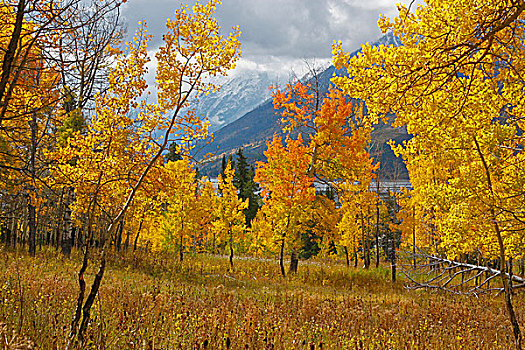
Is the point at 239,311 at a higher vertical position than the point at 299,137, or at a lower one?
lower

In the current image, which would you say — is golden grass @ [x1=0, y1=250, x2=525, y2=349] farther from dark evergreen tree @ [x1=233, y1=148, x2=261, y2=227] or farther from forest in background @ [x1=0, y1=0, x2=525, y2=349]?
dark evergreen tree @ [x1=233, y1=148, x2=261, y2=227]

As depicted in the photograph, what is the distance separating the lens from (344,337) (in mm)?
5594

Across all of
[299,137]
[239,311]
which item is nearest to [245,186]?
[299,137]

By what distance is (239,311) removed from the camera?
7004mm

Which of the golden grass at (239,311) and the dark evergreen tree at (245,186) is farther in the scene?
the dark evergreen tree at (245,186)

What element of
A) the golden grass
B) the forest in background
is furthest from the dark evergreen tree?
the forest in background

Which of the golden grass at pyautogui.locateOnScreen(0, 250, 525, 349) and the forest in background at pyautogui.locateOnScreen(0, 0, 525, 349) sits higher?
the forest in background at pyautogui.locateOnScreen(0, 0, 525, 349)

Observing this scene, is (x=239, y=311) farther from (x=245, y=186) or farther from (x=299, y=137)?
(x=245, y=186)

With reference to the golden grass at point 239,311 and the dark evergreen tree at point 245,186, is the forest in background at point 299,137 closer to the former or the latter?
the golden grass at point 239,311

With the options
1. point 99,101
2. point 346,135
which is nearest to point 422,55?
point 99,101

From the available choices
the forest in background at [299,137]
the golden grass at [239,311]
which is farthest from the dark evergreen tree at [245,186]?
the forest in background at [299,137]

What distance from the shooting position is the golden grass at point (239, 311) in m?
4.45

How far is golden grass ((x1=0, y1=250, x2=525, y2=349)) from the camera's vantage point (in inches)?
175

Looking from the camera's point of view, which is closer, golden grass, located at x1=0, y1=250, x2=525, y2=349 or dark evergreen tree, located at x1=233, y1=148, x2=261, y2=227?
golden grass, located at x1=0, y1=250, x2=525, y2=349
